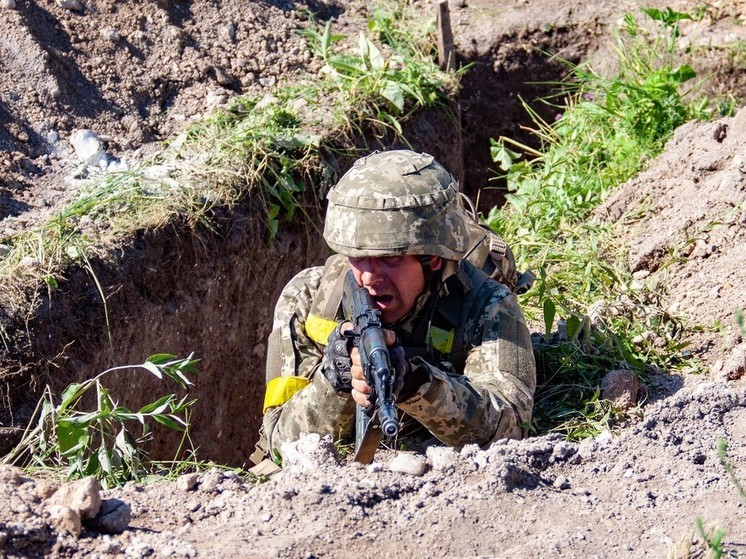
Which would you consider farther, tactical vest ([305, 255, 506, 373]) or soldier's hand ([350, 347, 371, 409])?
tactical vest ([305, 255, 506, 373])

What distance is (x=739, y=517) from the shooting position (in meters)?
3.05

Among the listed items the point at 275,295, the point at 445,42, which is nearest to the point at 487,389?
the point at 275,295

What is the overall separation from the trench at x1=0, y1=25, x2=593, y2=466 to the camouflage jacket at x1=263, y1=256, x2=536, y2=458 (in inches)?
45.6

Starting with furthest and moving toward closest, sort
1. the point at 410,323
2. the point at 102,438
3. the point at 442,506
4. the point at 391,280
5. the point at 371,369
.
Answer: the point at 410,323 → the point at 391,280 → the point at 102,438 → the point at 371,369 → the point at 442,506

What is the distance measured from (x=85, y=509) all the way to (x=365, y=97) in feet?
13.5

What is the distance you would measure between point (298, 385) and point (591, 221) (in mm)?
2644

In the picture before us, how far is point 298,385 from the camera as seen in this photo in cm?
423

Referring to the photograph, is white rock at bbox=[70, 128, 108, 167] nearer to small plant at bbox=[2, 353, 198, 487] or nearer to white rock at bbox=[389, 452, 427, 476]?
small plant at bbox=[2, 353, 198, 487]

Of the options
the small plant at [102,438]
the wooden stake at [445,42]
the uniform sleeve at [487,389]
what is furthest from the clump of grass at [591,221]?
the small plant at [102,438]

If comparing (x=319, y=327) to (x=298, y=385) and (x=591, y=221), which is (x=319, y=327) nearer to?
(x=298, y=385)

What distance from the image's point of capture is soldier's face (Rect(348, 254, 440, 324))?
3.86 metres

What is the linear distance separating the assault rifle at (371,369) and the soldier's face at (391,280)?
58 millimetres

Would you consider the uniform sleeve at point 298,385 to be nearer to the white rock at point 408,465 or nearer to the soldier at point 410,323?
the soldier at point 410,323

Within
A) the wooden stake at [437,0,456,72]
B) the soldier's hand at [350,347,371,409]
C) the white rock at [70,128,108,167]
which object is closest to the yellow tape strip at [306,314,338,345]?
the soldier's hand at [350,347,371,409]
